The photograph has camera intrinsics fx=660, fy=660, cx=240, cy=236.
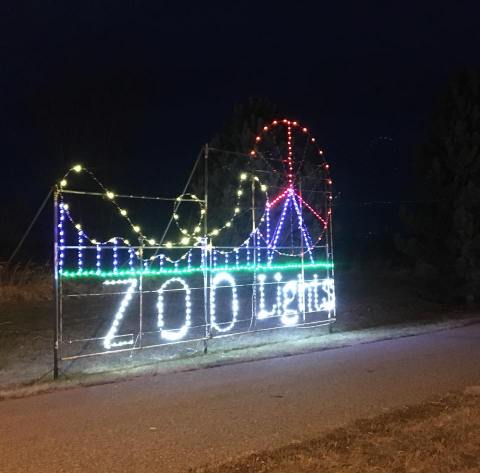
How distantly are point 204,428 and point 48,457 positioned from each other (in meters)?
1.52

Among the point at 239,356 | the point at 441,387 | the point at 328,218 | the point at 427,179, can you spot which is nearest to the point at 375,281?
the point at 427,179

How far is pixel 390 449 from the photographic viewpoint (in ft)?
18.2

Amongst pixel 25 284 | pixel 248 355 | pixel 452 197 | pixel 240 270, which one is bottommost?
pixel 248 355

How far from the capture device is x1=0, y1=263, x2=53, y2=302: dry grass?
1516 cm

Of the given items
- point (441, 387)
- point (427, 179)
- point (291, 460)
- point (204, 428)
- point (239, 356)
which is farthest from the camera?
point (427, 179)

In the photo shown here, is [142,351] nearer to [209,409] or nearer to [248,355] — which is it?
[248,355]

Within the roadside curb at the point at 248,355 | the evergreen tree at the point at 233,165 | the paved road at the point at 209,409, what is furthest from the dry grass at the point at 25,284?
the paved road at the point at 209,409

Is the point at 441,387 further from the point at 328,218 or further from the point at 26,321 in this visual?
the point at 26,321

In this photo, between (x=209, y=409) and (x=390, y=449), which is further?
(x=209, y=409)

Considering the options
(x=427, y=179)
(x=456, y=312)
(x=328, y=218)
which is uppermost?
(x=427, y=179)

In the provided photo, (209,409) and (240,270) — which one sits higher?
(240,270)

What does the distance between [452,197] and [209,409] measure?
1386cm

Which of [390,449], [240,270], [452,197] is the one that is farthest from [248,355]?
[452,197]

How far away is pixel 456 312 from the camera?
58.3ft
